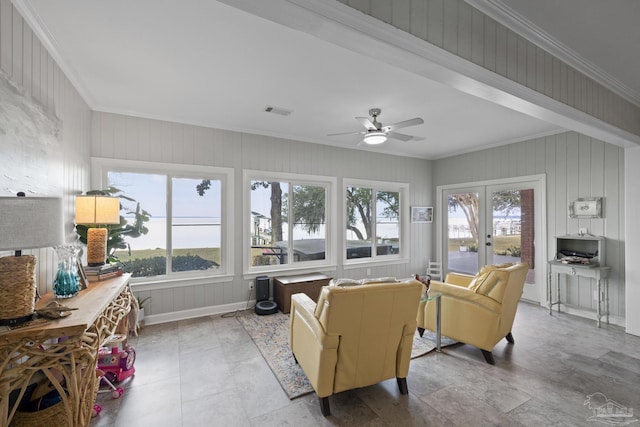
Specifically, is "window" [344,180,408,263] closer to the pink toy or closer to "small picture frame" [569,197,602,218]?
"small picture frame" [569,197,602,218]

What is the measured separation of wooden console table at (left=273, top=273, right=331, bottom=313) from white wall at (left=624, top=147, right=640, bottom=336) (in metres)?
3.83

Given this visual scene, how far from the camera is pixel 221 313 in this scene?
411 cm

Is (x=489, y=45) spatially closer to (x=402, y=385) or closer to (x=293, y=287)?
(x=402, y=385)

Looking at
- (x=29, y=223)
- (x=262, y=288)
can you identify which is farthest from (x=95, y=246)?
(x=262, y=288)

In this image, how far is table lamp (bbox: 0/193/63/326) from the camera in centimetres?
114

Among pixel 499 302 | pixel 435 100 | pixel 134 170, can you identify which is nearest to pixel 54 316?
pixel 134 170

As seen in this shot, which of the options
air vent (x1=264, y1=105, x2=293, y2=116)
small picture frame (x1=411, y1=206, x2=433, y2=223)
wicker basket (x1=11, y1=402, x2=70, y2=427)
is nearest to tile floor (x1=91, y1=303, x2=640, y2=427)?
wicker basket (x1=11, y1=402, x2=70, y2=427)

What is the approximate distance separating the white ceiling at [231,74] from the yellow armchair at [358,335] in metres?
1.46

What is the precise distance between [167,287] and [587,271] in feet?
18.3

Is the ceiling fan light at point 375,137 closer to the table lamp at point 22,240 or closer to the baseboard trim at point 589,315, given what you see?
the table lamp at point 22,240

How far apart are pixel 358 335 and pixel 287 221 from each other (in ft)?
9.81

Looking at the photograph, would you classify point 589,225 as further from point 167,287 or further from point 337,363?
point 167,287

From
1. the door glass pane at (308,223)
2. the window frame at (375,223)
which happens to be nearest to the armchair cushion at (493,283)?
the window frame at (375,223)

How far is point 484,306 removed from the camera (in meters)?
2.72
